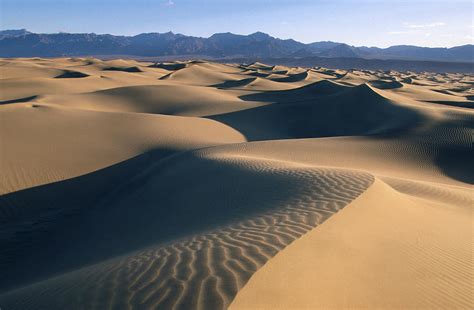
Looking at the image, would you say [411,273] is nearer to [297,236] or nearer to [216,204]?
[297,236]

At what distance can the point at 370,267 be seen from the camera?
4.60m

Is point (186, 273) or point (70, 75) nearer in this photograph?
point (186, 273)

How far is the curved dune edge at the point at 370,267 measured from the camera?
3.74 meters

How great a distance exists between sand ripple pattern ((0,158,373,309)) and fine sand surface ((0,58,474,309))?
2cm

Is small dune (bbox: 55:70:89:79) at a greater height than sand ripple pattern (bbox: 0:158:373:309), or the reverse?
sand ripple pattern (bbox: 0:158:373:309)

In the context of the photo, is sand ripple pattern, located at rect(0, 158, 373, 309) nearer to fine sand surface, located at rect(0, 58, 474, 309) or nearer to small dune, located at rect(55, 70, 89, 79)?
fine sand surface, located at rect(0, 58, 474, 309)

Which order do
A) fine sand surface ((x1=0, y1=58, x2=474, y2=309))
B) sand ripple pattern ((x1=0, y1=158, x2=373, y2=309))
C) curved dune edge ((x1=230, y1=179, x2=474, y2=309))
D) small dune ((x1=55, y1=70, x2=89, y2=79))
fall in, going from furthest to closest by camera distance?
1. small dune ((x1=55, y1=70, x2=89, y2=79))
2. fine sand surface ((x1=0, y1=58, x2=474, y2=309))
3. curved dune edge ((x1=230, y1=179, x2=474, y2=309))
4. sand ripple pattern ((x1=0, y1=158, x2=373, y2=309))

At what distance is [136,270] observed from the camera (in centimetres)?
421

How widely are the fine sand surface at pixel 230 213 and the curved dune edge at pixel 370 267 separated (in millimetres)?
20

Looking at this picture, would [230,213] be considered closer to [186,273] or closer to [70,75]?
[186,273]

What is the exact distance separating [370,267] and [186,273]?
84.8 inches

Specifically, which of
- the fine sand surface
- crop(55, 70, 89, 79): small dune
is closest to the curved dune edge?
the fine sand surface

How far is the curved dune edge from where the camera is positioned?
3.74 meters

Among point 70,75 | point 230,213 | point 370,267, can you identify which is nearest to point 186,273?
point 370,267
